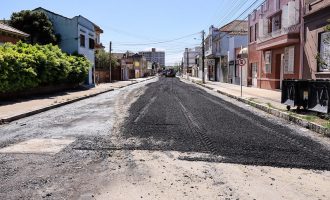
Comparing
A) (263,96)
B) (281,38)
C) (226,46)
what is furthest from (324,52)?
(226,46)

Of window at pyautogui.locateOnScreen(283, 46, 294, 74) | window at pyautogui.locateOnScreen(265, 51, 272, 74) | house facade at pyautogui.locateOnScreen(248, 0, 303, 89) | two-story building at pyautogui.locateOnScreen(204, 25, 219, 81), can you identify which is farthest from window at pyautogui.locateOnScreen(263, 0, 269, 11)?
two-story building at pyautogui.locateOnScreen(204, 25, 219, 81)

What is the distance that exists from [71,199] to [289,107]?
1173 cm

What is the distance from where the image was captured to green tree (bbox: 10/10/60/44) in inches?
1458

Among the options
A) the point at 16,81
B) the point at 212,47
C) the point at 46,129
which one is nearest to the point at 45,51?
the point at 16,81

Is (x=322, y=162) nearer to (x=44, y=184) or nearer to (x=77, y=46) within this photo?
(x=44, y=184)

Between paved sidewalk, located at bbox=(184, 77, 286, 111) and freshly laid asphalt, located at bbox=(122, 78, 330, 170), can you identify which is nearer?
freshly laid asphalt, located at bbox=(122, 78, 330, 170)

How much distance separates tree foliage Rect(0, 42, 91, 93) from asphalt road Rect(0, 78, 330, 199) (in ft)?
22.5

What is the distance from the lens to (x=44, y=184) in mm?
5652

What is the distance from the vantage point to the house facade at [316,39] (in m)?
18.7

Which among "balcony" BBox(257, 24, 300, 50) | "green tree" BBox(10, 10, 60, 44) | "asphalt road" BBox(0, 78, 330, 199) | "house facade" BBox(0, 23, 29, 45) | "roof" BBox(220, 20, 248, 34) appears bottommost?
"asphalt road" BBox(0, 78, 330, 199)

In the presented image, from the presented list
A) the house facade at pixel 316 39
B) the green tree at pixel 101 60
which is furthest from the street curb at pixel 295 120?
the green tree at pixel 101 60

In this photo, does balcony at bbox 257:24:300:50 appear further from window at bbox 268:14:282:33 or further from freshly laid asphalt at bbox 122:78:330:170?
freshly laid asphalt at bbox 122:78:330:170

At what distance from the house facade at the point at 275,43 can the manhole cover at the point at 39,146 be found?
17.2 meters

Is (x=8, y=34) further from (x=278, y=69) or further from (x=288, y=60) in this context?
(x=278, y=69)
